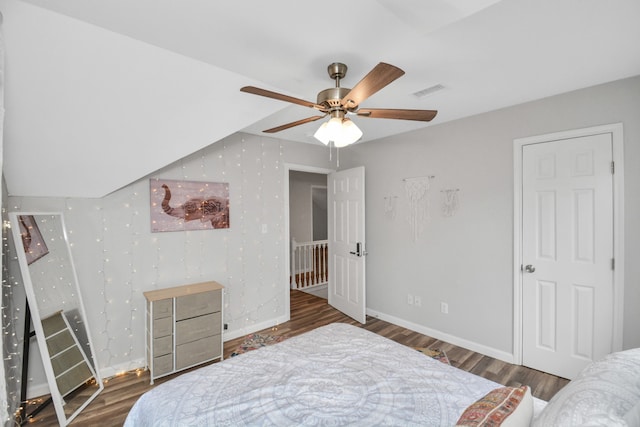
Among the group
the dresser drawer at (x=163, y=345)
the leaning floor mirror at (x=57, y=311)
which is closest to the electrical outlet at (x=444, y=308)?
the dresser drawer at (x=163, y=345)

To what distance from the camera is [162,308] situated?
8.54 ft

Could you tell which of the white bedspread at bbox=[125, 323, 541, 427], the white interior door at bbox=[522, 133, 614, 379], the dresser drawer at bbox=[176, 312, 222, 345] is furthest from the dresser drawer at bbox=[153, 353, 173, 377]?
the white interior door at bbox=[522, 133, 614, 379]

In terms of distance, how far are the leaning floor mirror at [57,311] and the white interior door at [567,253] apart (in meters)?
Answer: 3.86

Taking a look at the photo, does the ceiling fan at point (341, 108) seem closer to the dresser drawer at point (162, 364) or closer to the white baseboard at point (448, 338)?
the dresser drawer at point (162, 364)

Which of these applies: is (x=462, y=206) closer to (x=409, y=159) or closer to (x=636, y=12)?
(x=409, y=159)

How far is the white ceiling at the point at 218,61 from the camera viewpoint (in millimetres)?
1368

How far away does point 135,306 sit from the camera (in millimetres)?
2809

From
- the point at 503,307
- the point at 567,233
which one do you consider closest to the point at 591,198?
the point at 567,233

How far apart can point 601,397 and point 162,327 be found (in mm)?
2875

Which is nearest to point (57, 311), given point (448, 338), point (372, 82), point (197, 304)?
point (197, 304)

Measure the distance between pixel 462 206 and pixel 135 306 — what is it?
11.4 ft

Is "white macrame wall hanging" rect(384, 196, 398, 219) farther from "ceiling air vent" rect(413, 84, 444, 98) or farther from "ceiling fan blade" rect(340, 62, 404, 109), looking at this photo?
"ceiling fan blade" rect(340, 62, 404, 109)

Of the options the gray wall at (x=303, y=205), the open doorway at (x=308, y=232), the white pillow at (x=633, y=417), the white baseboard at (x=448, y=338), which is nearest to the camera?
the white pillow at (x=633, y=417)

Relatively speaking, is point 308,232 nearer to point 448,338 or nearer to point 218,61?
point 448,338
